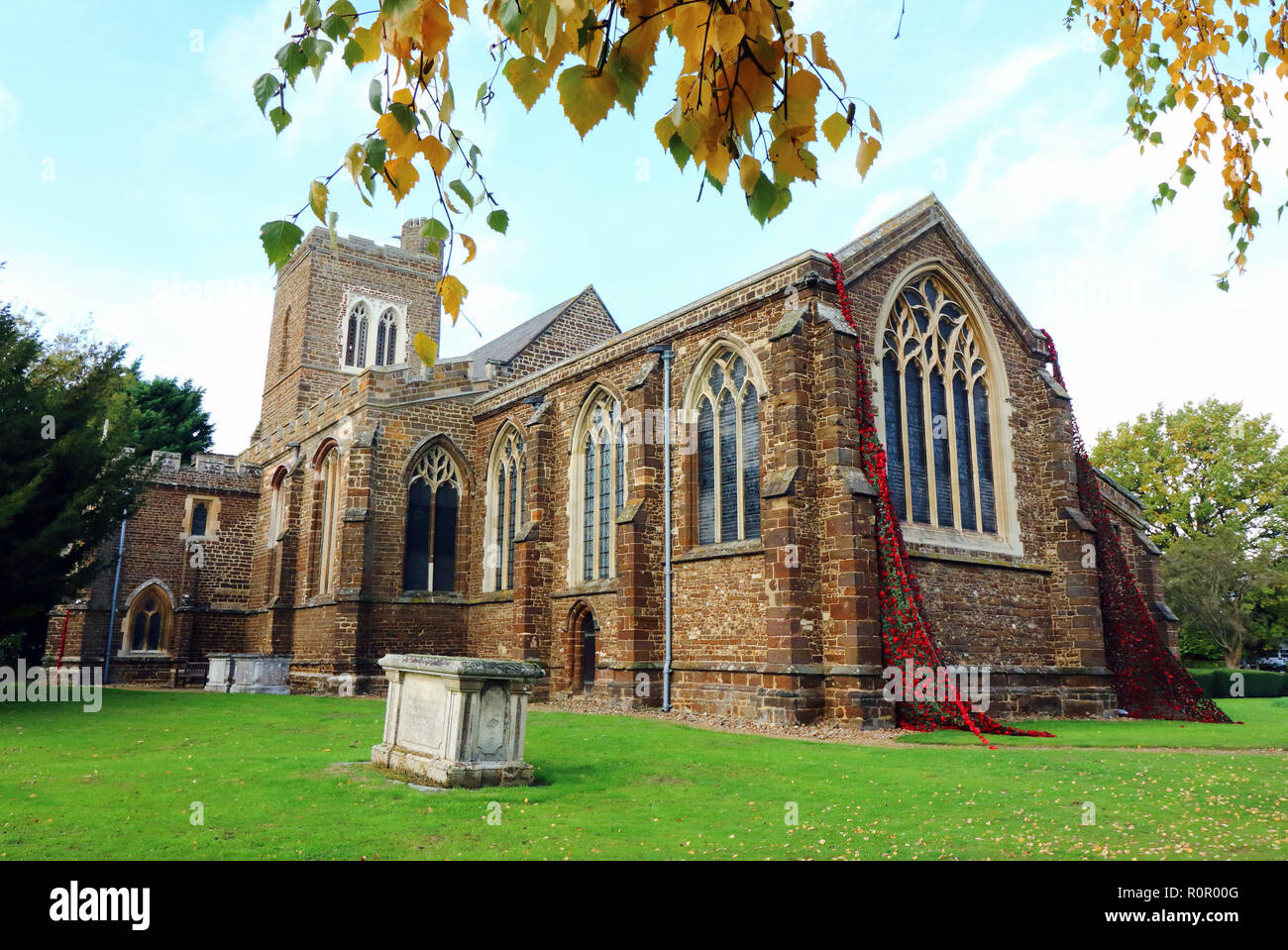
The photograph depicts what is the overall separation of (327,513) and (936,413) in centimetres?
1685

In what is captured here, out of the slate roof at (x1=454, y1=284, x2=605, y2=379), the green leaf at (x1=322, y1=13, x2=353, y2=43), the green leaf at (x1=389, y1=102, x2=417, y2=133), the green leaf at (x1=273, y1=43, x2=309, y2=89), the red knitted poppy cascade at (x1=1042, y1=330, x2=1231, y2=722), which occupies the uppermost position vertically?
the slate roof at (x1=454, y1=284, x2=605, y2=379)

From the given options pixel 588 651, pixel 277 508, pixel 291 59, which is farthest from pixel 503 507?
pixel 291 59

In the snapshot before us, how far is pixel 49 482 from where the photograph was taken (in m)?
15.9

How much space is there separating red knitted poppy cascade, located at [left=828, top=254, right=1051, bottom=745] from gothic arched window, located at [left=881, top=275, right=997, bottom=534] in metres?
1.24

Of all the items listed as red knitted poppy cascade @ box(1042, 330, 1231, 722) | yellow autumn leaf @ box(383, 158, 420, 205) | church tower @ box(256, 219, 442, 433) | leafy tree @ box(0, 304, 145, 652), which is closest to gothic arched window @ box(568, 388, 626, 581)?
leafy tree @ box(0, 304, 145, 652)

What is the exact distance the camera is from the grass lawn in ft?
20.0

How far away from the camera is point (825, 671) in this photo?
1404 centimetres

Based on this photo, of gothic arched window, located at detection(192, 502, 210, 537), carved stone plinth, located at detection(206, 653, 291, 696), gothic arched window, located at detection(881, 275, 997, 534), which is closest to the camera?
gothic arched window, located at detection(881, 275, 997, 534)

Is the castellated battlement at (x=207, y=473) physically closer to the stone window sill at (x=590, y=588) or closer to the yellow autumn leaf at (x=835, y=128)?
the stone window sill at (x=590, y=588)

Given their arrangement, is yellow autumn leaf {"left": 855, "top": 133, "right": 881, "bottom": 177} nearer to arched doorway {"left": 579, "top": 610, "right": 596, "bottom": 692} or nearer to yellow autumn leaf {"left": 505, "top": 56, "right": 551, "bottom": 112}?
yellow autumn leaf {"left": 505, "top": 56, "right": 551, "bottom": 112}

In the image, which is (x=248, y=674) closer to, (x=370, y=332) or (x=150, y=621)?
(x=150, y=621)

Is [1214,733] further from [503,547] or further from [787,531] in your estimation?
[503,547]

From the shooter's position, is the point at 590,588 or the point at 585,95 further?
the point at 590,588

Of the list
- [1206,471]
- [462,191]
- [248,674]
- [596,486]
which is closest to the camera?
[462,191]
